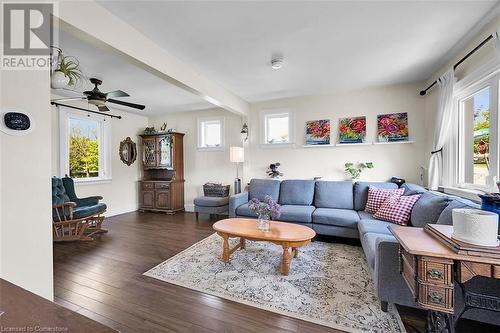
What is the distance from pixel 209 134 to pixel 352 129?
3248mm

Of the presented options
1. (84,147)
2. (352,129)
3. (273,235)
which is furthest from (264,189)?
(84,147)

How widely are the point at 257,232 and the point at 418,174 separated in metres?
3.14

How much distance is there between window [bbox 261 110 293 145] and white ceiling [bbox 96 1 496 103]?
1.25 m

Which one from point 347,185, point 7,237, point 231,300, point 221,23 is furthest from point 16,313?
point 347,185

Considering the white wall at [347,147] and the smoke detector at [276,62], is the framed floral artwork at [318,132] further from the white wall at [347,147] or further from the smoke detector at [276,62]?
the smoke detector at [276,62]

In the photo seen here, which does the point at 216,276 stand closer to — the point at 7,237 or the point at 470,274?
the point at 7,237

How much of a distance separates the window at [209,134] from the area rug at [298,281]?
280 cm

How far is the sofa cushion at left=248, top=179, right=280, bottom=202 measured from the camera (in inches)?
161

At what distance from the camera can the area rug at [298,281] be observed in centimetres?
167

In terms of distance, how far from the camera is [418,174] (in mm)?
3689

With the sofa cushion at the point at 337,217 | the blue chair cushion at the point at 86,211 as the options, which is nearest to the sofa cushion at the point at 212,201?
the blue chair cushion at the point at 86,211

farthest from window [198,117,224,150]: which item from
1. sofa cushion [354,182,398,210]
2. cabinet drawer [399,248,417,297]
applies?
cabinet drawer [399,248,417,297]

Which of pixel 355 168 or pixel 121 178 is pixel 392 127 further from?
pixel 121 178

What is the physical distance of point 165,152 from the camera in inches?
210
